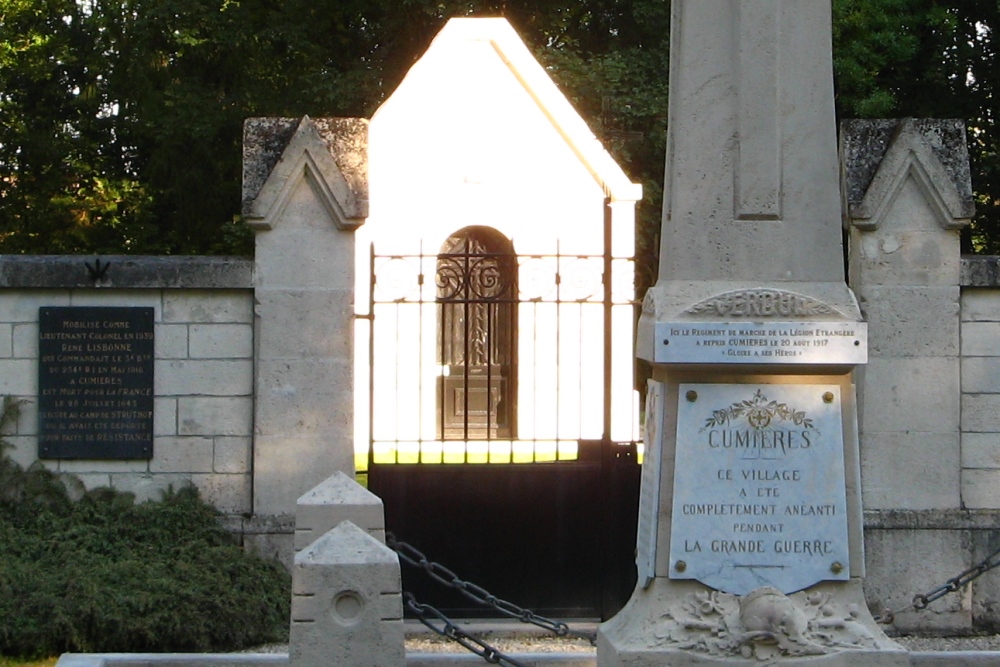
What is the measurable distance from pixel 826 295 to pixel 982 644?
3741 mm

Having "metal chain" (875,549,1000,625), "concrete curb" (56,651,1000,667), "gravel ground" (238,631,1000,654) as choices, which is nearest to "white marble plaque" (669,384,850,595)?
"concrete curb" (56,651,1000,667)

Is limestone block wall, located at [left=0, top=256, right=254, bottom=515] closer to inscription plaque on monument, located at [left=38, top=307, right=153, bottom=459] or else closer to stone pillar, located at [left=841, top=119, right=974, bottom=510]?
inscription plaque on monument, located at [left=38, top=307, right=153, bottom=459]

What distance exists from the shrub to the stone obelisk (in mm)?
2957

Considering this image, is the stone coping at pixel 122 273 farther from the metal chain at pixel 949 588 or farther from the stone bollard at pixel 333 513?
the metal chain at pixel 949 588

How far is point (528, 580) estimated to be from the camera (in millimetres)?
9250

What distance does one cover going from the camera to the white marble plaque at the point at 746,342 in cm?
589

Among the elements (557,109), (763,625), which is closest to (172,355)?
(763,625)

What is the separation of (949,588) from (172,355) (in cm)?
473

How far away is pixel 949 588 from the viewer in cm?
759

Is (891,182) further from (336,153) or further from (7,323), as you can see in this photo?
(7,323)

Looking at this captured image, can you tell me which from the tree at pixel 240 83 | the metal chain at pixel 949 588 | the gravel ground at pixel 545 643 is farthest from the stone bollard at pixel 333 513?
the tree at pixel 240 83

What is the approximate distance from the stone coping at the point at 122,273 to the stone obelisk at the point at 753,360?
3.75 m

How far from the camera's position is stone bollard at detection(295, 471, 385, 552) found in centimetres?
757

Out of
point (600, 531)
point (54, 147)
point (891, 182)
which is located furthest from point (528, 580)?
point (54, 147)
